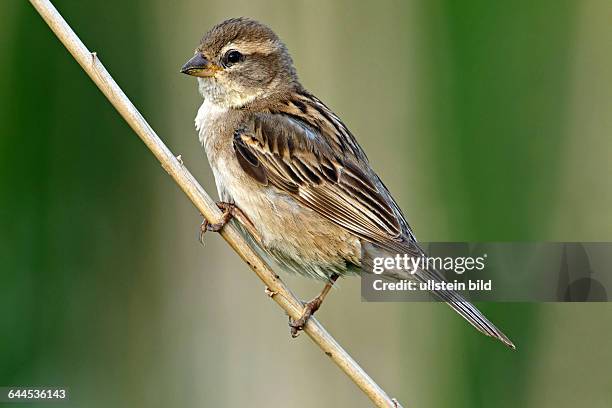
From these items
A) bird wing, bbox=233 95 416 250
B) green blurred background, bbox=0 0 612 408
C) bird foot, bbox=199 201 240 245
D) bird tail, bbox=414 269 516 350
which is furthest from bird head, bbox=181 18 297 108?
bird tail, bbox=414 269 516 350

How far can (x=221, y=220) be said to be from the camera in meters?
3.68

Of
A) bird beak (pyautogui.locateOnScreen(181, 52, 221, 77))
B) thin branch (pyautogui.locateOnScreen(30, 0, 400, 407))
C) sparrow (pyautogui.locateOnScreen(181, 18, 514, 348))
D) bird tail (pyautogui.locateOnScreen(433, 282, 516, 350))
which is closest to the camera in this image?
thin branch (pyautogui.locateOnScreen(30, 0, 400, 407))

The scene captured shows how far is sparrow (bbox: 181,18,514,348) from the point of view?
13.0 ft

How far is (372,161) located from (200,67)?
1795mm

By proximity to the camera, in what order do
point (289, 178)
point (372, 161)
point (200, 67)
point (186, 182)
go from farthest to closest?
1. point (372, 161)
2. point (200, 67)
3. point (289, 178)
4. point (186, 182)

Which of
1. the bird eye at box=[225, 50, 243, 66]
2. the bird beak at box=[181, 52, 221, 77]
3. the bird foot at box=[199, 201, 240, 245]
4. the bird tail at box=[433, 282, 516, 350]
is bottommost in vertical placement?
the bird tail at box=[433, 282, 516, 350]

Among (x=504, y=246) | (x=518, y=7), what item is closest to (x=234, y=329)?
(x=504, y=246)

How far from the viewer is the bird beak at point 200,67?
13.6ft

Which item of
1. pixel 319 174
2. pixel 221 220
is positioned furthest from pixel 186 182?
pixel 319 174

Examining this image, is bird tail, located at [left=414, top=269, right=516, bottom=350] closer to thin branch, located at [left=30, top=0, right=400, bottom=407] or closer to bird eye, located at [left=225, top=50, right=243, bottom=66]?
thin branch, located at [left=30, top=0, right=400, bottom=407]

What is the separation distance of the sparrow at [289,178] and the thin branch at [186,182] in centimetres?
11

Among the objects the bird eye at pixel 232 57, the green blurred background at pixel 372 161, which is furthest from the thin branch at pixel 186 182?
the green blurred background at pixel 372 161

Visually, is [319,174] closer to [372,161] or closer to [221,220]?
[221,220]

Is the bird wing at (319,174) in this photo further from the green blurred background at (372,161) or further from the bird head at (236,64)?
the green blurred background at (372,161)
